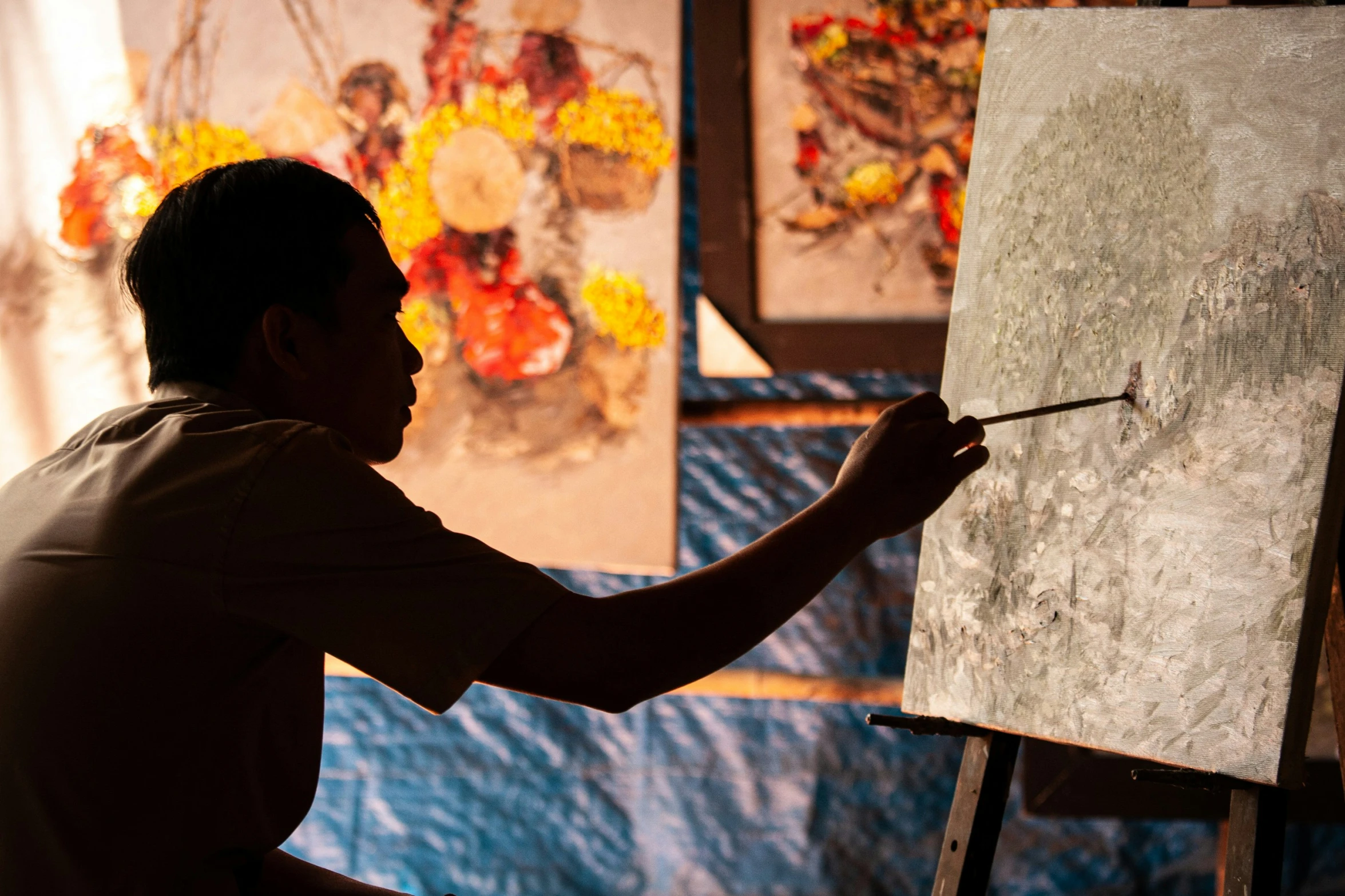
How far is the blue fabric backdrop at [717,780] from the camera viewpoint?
1.72 meters

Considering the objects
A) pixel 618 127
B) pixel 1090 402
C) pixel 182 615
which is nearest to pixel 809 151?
pixel 618 127

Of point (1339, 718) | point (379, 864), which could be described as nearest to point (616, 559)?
point (379, 864)

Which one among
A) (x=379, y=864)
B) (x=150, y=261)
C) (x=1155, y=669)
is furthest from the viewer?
(x=379, y=864)

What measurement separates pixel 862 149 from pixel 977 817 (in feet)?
3.43

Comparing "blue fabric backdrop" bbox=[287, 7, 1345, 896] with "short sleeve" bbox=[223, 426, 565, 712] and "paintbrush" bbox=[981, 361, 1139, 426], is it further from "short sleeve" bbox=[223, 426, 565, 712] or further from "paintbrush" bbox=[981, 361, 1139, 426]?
"short sleeve" bbox=[223, 426, 565, 712]

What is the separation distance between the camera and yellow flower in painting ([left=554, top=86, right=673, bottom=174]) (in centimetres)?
173

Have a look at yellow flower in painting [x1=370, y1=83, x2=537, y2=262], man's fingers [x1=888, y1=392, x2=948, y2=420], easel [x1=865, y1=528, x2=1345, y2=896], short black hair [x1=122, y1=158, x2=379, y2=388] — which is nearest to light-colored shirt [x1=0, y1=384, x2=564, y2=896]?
short black hair [x1=122, y1=158, x2=379, y2=388]

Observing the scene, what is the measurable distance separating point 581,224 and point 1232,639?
1.20 metres

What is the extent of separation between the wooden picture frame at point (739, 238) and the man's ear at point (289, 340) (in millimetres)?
988

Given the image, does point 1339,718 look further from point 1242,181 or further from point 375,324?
point 375,324

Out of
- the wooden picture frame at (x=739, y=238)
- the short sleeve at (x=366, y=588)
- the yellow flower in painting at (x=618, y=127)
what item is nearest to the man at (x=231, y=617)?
the short sleeve at (x=366, y=588)

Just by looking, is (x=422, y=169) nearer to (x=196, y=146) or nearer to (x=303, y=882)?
(x=196, y=146)

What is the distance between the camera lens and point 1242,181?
90 centimetres

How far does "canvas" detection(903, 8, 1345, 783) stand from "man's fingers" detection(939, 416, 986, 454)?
0.18 meters
